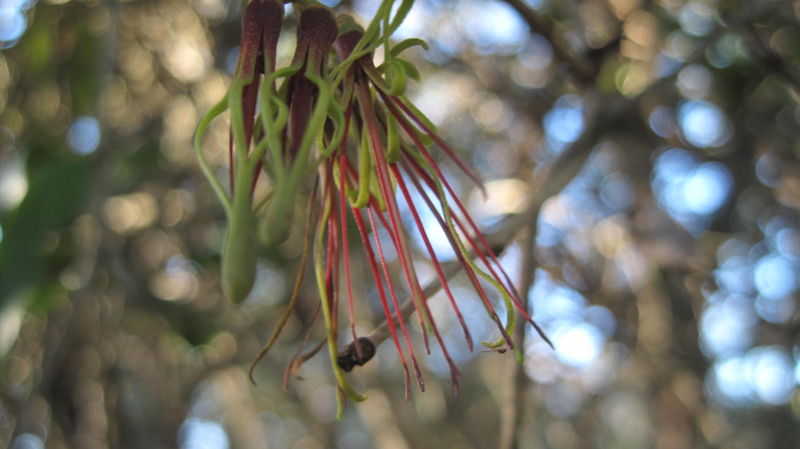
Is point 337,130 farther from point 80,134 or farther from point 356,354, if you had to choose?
point 80,134

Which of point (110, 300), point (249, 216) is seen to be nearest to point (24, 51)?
point (110, 300)

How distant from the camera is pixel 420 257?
140 centimetres

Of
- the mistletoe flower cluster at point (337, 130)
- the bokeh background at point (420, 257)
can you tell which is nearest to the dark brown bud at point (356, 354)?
the mistletoe flower cluster at point (337, 130)

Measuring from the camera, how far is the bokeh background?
3.88 ft

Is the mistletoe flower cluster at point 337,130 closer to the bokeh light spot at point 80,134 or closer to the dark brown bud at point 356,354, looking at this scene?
the dark brown bud at point 356,354

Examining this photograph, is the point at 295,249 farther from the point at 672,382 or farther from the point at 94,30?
the point at 672,382

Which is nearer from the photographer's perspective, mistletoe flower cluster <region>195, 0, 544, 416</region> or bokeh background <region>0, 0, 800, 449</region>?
mistletoe flower cluster <region>195, 0, 544, 416</region>

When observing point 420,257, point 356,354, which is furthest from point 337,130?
point 420,257

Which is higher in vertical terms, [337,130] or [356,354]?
[337,130]

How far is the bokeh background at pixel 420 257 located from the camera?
3.88 feet

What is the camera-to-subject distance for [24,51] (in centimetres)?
128

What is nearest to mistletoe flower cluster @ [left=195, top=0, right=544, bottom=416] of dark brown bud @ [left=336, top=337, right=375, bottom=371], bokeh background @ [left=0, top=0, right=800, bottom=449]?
dark brown bud @ [left=336, top=337, right=375, bottom=371]

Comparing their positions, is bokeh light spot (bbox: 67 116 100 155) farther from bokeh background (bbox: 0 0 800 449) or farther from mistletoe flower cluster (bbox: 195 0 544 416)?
mistletoe flower cluster (bbox: 195 0 544 416)

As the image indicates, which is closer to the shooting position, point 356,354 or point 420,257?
point 356,354
